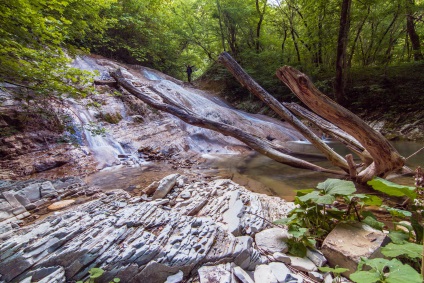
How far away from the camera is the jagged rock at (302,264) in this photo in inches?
59.8

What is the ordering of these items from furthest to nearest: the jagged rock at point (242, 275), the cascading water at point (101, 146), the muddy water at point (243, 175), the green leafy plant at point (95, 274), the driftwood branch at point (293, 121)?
the cascading water at point (101, 146)
the muddy water at point (243, 175)
the driftwood branch at point (293, 121)
the jagged rock at point (242, 275)
the green leafy plant at point (95, 274)

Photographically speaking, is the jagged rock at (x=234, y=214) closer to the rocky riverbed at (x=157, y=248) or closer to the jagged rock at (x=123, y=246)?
the rocky riverbed at (x=157, y=248)

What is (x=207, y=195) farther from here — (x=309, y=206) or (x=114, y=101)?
(x=114, y=101)

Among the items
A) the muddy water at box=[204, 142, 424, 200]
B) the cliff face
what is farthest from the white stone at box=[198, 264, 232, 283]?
the cliff face

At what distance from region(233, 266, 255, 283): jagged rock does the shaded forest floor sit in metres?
10.6

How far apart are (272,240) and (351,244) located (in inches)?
23.2

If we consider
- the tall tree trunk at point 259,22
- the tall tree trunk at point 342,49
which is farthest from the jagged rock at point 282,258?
the tall tree trunk at point 259,22

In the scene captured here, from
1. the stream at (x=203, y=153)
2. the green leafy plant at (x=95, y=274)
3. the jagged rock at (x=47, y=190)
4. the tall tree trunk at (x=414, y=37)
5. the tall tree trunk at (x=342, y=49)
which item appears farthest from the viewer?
the tall tree trunk at (x=414, y=37)

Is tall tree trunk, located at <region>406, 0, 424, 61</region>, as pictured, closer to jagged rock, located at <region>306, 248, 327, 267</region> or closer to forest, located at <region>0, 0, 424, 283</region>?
forest, located at <region>0, 0, 424, 283</region>

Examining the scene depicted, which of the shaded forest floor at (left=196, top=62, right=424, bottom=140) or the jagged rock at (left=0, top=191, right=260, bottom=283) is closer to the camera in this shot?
the jagged rock at (left=0, top=191, right=260, bottom=283)

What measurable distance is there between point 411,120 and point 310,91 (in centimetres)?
996

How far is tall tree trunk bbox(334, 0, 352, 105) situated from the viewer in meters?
8.80

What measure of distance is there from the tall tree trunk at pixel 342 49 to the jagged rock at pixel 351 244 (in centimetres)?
1011

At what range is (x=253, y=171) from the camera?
5121 mm
